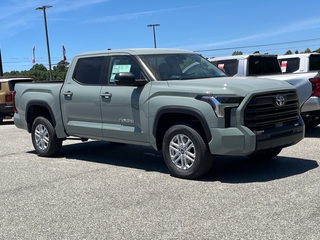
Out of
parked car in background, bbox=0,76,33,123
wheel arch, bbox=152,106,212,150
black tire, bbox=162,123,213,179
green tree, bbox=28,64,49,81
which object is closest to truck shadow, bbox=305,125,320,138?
wheel arch, bbox=152,106,212,150

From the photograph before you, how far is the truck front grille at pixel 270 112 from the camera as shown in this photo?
6.29 meters

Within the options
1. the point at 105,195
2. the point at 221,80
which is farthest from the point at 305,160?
the point at 105,195

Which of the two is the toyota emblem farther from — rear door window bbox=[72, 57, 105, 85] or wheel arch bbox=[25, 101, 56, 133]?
wheel arch bbox=[25, 101, 56, 133]

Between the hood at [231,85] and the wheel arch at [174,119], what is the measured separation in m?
0.31

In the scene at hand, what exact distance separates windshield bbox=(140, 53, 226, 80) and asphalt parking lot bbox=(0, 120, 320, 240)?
1.47 metres

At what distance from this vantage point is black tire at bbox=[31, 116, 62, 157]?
9031 millimetres

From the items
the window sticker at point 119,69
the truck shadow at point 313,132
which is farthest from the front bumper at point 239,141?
the truck shadow at point 313,132

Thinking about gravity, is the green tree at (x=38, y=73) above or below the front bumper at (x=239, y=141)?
below

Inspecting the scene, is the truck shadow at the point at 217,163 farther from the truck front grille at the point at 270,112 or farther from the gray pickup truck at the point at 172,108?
the truck front grille at the point at 270,112

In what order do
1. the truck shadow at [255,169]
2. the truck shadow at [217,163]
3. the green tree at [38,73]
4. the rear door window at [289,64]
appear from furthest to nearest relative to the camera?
the green tree at [38,73]
the rear door window at [289,64]
the truck shadow at [217,163]
the truck shadow at [255,169]

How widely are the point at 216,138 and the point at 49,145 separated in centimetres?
397

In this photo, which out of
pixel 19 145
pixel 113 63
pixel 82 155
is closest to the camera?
→ pixel 113 63

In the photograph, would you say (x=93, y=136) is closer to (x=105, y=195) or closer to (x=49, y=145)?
(x=49, y=145)

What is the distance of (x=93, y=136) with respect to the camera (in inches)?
323
